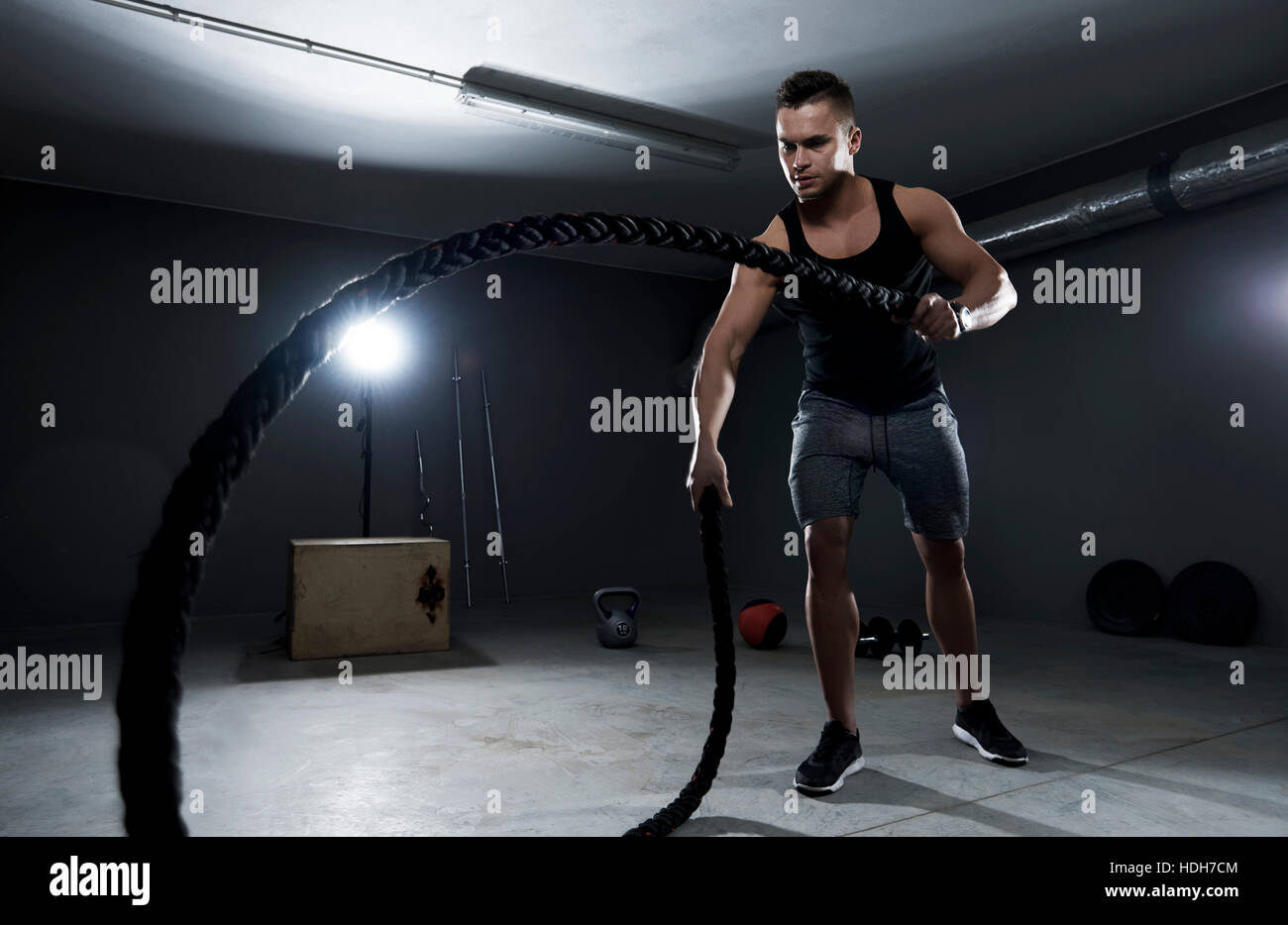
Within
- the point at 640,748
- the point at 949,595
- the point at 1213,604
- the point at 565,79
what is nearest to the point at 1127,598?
the point at 1213,604

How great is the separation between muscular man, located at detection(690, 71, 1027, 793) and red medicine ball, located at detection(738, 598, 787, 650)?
5.65ft

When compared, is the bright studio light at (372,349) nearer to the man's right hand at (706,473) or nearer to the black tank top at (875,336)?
the black tank top at (875,336)

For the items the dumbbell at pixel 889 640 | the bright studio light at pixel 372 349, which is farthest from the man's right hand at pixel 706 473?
the bright studio light at pixel 372 349

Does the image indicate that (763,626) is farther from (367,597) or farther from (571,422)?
(571,422)

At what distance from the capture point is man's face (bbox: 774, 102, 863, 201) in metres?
1.63

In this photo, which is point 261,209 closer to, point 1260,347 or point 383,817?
point 383,817

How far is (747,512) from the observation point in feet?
22.4

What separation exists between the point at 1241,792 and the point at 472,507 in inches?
193

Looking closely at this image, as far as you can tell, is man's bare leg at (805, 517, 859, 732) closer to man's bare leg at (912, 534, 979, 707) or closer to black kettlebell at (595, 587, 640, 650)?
man's bare leg at (912, 534, 979, 707)

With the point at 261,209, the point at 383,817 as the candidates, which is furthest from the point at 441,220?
the point at 383,817

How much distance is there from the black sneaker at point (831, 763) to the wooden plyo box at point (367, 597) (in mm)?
2232

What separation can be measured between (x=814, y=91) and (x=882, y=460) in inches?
32.4

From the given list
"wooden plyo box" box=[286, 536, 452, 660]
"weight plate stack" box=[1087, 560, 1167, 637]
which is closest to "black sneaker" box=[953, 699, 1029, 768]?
"wooden plyo box" box=[286, 536, 452, 660]

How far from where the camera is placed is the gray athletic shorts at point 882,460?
6.19 feet
